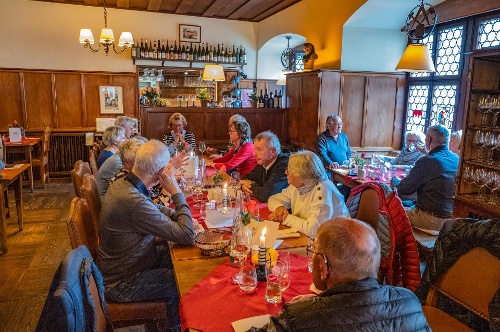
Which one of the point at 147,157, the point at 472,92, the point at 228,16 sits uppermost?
the point at 228,16

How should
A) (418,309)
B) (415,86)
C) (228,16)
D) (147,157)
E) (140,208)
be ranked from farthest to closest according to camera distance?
1. (228,16)
2. (415,86)
3. (147,157)
4. (140,208)
5. (418,309)

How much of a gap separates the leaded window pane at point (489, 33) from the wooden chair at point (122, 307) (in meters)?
4.83

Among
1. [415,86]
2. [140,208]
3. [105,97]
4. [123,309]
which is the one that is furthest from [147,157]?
[105,97]

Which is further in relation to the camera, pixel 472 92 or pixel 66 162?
pixel 66 162

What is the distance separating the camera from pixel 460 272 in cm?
207

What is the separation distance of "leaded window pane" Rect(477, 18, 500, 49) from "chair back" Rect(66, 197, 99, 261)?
489 cm

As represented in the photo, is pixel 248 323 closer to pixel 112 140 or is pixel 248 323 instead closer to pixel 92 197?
pixel 92 197

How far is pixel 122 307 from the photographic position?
226 centimetres

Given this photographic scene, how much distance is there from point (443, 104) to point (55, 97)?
7.19 meters

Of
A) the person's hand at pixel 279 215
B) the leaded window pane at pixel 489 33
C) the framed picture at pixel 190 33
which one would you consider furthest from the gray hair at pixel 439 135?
the framed picture at pixel 190 33

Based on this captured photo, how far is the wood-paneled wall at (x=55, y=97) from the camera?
796 centimetres

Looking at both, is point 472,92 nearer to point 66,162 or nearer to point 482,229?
point 482,229

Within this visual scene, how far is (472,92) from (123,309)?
3.39 meters

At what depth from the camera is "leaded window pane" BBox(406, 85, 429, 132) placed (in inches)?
241
